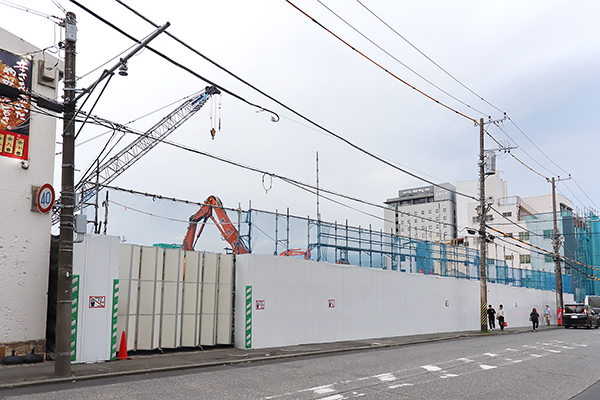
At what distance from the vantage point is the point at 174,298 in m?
16.7

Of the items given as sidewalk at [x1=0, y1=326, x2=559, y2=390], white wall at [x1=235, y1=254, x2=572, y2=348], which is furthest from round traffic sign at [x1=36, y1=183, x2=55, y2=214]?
white wall at [x1=235, y1=254, x2=572, y2=348]

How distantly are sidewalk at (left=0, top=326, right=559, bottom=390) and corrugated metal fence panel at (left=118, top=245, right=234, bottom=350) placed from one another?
515 millimetres

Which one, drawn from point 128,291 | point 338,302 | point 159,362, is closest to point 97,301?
point 128,291

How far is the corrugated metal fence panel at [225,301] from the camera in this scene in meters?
18.0

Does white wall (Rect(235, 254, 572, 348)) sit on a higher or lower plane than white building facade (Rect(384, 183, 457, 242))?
lower

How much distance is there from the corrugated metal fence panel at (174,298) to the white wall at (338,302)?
764 mm

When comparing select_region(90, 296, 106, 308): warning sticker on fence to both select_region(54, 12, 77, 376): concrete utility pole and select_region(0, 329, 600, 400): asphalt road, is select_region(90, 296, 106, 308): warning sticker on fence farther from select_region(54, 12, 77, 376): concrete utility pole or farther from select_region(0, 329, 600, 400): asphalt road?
select_region(0, 329, 600, 400): asphalt road

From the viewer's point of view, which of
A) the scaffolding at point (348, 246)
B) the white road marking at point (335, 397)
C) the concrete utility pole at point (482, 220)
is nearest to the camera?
the white road marking at point (335, 397)

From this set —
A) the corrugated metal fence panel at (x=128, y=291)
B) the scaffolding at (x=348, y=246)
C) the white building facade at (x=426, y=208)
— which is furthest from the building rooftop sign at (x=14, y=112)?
the white building facade at (x=426, y=208)

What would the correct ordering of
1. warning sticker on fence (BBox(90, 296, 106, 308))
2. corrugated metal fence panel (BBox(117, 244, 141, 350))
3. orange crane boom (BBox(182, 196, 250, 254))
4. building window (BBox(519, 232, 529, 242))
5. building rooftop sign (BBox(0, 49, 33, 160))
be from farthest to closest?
1. building window (BBox(519, 232, 529, 242))
2. orange crane boom (BBox(182, 196, 250, 254))
3. corrugated metal fence panel (BBox(117, 244, 141, 350))
4. warning sticker on fence (BBox(90, 296, 106, 308))
5. building rooftop sign (BBox(0, 49, 33, 160))

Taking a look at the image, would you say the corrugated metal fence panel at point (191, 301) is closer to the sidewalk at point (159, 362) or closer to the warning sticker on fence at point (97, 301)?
the sidewalk at point (159, 362)

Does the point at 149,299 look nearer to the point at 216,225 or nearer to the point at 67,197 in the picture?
the point at 216,225

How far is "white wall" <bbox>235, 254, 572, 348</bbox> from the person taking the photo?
18781mm

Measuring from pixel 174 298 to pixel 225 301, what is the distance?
2.26 meters
